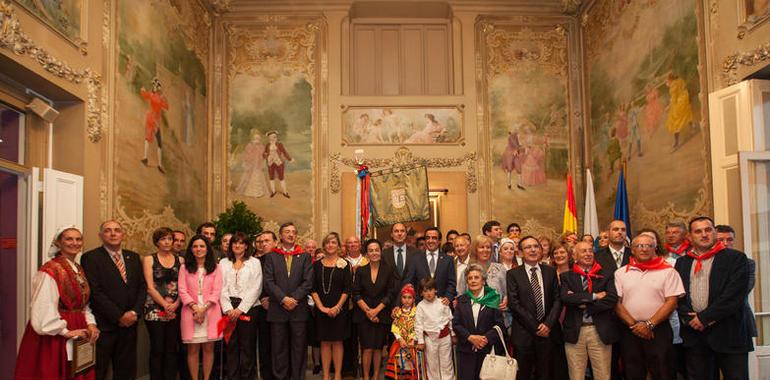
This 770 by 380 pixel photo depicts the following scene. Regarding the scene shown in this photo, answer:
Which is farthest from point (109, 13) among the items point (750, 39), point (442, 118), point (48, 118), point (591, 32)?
point (591, 32)

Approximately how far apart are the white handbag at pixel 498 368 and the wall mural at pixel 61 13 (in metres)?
5.23

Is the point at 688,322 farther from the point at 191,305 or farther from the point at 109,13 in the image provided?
the point at 109,13

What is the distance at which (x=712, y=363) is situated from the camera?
5227 mm

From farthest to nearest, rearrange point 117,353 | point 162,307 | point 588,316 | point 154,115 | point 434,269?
point 154,115, point 434,269, point 162,307, point 117,353, point 588,316

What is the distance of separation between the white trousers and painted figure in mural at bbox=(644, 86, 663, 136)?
5.02 metres

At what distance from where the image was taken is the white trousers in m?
5.84

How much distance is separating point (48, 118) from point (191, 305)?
242cm

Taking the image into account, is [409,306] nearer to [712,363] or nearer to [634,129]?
[712,363]

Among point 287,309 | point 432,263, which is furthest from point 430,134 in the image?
point 287,309

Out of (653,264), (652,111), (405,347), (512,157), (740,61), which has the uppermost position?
(740,61)

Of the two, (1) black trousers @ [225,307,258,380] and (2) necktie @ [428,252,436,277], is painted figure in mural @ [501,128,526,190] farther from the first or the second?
(1) black trousers @ [225,307,258,380]

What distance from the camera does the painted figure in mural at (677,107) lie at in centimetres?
794

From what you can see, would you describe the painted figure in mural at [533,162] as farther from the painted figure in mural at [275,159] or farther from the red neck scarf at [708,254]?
the red neck scarf at [708,254]

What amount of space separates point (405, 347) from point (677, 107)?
5053mm
